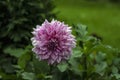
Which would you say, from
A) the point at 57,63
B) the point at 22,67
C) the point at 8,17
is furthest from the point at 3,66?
the point at 57,63

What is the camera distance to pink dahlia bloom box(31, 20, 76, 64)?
3.43m

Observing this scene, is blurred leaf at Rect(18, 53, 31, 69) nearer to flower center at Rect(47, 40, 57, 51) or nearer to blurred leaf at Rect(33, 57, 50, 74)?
blurred leaf at Rect(33, 57, 50, 74)

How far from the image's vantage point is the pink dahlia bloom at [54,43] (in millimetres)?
3426

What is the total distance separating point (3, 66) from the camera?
4.98 meters

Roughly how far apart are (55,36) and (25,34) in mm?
1712

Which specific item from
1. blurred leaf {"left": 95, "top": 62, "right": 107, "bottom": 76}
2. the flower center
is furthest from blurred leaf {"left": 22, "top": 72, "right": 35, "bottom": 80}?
blurred leaf {"left": 95, "top": 62, "right": 107, "bottom": 76}

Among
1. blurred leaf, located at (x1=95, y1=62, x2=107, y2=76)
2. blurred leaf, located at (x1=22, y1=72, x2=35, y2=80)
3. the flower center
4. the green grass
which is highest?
the green grass

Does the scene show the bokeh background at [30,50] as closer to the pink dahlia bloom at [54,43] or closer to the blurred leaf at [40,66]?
the blurred leaf at [40,66]

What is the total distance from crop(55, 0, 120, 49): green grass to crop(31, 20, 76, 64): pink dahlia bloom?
20.6 feet

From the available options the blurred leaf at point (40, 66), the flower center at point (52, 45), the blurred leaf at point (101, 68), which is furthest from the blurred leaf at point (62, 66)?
the blurred leaf at point (101, 68)

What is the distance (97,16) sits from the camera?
14477mm

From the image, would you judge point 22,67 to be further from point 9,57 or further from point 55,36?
point 9,57

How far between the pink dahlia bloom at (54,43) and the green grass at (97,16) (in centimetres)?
626

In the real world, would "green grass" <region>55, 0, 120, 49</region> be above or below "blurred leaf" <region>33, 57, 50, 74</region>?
above
